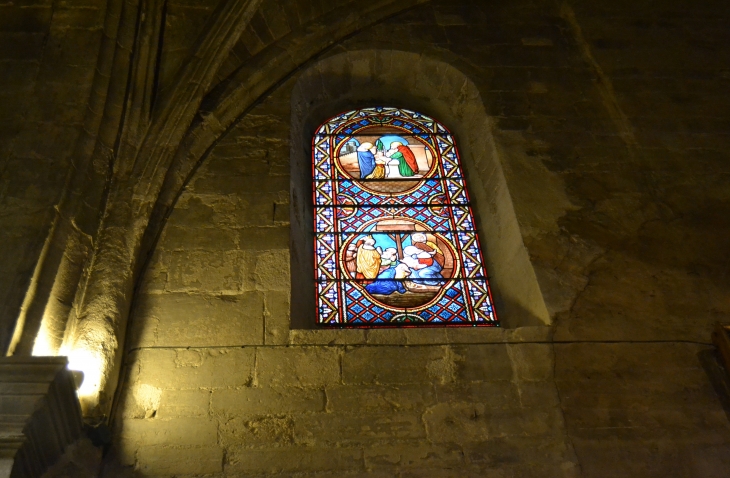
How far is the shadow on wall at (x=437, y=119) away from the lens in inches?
177

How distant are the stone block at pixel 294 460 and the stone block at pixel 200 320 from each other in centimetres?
63

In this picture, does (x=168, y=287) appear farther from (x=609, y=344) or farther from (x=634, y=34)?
(x=634, y=34)

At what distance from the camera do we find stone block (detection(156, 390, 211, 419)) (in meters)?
3.67

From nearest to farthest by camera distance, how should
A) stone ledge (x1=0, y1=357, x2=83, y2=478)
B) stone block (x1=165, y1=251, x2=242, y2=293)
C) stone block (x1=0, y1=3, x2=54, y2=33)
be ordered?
stone ledge (x1=0, y1=357, x2=83, y2=478), stone block (x1=165, y1=251, x2=242, y2=293), stone block (x1=0, y1=3, x2=54, y2=33)

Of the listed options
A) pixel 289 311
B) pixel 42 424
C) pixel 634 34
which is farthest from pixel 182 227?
pixel 634 34

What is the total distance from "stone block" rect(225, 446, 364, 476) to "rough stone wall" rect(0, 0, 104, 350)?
3.98ft

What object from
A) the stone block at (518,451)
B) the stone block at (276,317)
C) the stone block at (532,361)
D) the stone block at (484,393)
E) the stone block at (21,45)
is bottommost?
the stone block at (518,451)

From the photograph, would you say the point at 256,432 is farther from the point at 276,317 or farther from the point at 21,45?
the point at 21,45

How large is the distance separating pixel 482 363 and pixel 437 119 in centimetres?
264

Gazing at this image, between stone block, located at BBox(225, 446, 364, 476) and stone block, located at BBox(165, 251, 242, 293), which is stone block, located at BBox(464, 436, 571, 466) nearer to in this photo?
stone block, located at BBox(225, 446, 364, 476)

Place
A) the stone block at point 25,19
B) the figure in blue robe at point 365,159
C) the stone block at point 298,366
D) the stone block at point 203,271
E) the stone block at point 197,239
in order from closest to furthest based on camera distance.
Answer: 1. the stone block at point 298,366
2. the stone block at point 203,271
3. the stone block at point 197,239
4. the stone block at point 25,19
5. the figure in blue robe at point 365,159

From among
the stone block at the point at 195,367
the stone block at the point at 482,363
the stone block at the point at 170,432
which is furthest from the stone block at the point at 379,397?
the stone block at the point at 170,432

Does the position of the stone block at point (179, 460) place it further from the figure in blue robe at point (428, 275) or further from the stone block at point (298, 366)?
the figure in blue robe at point (428, 275)

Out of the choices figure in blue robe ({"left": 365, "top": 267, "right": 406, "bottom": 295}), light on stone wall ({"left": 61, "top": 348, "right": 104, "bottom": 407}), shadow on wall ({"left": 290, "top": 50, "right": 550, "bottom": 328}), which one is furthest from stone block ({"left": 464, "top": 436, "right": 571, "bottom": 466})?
light on stone wall ({"left": 61, "top": 348, "right": 104, "bottom": 407})
